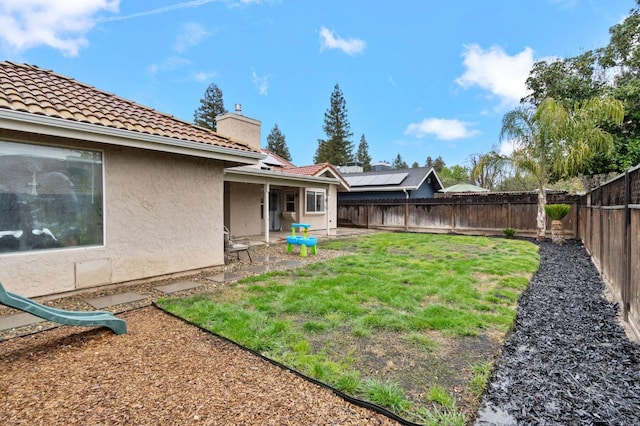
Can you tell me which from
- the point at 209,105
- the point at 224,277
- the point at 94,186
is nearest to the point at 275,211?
the point at 224,277

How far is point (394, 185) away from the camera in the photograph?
21.9 m

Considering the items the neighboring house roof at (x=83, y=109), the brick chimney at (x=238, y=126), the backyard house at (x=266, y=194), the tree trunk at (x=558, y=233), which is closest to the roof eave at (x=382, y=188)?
the backyard house at (x=266, y=194)

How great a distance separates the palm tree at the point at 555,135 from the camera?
432 inches

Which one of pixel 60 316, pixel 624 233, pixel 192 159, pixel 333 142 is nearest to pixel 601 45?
pixel 624 233

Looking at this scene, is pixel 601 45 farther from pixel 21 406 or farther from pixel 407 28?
pixel 21 406

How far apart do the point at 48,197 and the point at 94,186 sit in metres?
0.65

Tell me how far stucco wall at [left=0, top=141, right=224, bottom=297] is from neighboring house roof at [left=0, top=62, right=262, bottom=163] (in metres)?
0.54

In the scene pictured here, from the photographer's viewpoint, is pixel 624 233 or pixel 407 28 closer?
pixel 624 233

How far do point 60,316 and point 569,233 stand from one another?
16.1m

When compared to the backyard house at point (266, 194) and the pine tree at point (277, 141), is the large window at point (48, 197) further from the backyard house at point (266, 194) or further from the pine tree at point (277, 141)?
the pine tree at point (277, 141)

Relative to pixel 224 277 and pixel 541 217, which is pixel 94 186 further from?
pixel 541 217

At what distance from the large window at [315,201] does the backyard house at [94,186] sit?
9.05m

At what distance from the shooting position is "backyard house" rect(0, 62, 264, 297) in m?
4.64

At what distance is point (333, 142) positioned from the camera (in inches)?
1679
